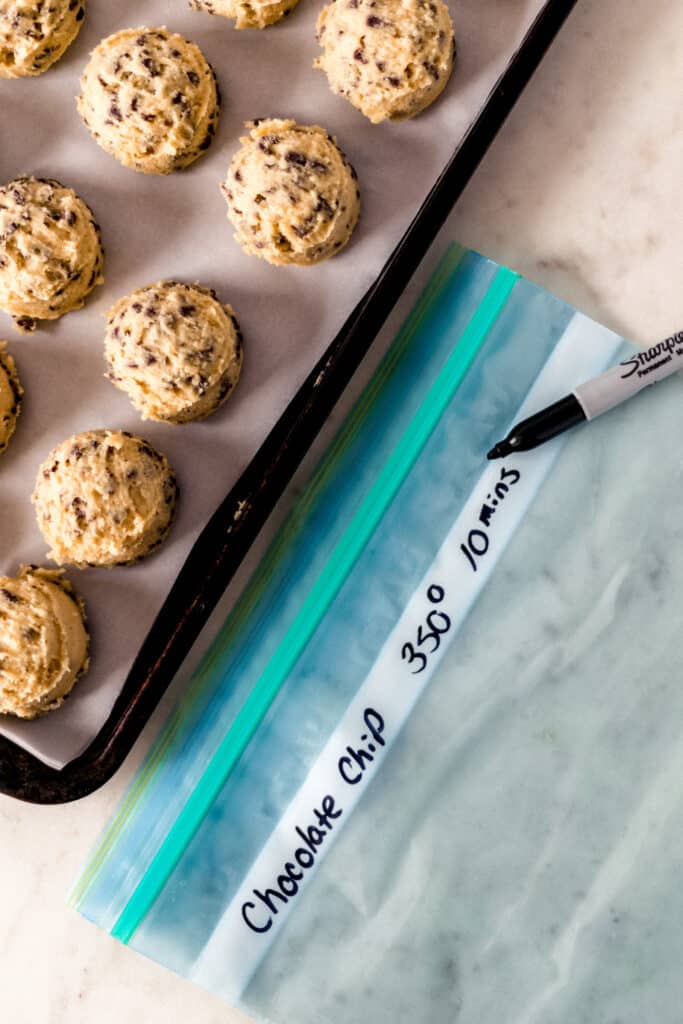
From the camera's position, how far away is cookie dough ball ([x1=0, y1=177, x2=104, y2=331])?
86 centimetres

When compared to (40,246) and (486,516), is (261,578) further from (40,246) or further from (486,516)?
(40,246)

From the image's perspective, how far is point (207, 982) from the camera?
94 centimetres

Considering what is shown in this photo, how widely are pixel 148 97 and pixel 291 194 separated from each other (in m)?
0.16

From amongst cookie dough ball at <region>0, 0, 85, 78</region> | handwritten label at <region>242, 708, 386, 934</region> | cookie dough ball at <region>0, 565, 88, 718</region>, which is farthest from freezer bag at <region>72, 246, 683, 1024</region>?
cookie dough ball at <region>0, 0, 85, 78</region>

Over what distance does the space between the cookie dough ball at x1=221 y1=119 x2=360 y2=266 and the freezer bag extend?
135 millimetres

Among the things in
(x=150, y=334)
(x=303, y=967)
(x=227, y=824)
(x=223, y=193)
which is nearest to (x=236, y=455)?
(x=150, y=334)

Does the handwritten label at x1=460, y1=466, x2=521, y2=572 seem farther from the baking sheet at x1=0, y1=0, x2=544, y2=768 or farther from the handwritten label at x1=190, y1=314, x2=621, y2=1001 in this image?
the baking sheet at x1=0, y1=0, x2=544, y2=768

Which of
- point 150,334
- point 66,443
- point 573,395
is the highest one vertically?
point 573,395

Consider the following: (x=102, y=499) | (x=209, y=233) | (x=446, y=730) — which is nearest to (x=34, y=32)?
(x=209, y=233)

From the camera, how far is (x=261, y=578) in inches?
37.2

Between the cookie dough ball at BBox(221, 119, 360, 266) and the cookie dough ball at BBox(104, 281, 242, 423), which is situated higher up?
the cookie dough ball at BBox(221, 119, 360, 266)

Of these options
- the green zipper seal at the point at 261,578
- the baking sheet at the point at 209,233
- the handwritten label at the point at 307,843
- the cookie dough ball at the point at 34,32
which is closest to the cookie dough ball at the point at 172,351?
the baking sheet at the point at 209,233

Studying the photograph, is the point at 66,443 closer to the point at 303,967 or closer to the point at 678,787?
the point at 303,967

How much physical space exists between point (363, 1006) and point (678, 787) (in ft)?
1.26
